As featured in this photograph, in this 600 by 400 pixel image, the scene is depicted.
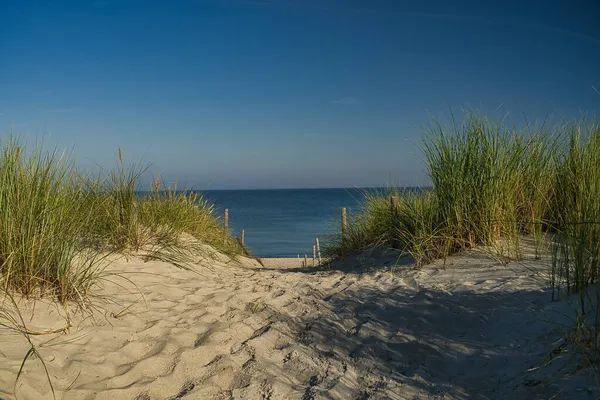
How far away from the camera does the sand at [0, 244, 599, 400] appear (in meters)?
2.62

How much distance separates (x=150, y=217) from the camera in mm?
6254

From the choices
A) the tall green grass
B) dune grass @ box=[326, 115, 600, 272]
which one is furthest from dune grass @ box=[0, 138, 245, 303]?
dune grass @ box=[326, 115, 600, 272]

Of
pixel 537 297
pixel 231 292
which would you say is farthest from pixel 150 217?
pixel 537 297

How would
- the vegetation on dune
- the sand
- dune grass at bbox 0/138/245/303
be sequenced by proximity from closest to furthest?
the sand → dune grass at bbox 0/138/245/303 → the vegetation on dune

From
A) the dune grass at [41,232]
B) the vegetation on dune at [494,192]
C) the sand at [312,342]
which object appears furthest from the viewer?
the vegetation on dune at [494,192]

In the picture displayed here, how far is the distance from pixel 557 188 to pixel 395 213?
6.74 feet

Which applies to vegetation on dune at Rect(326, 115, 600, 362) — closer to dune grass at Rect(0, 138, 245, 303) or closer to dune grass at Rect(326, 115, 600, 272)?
dune grass at Rect(326, 115, 600, 272)

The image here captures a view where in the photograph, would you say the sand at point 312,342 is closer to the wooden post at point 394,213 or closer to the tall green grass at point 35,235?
the tall green grass at point 35,235

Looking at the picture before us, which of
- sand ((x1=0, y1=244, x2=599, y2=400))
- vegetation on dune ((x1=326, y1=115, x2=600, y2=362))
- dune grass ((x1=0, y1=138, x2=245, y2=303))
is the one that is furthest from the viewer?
vegetation on dune ((x1=326, y1=115, x2=600, y2=362))

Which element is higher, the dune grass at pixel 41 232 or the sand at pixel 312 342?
the dune grass at pixel 41 232

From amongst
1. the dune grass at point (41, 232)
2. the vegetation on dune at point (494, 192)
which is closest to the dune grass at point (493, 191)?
the vegetation on dune at point (494, 192)

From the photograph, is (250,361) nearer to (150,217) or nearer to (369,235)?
(150,217)

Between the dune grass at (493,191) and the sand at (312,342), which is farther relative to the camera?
the dune grass at (493,191)

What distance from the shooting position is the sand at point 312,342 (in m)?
2.62
